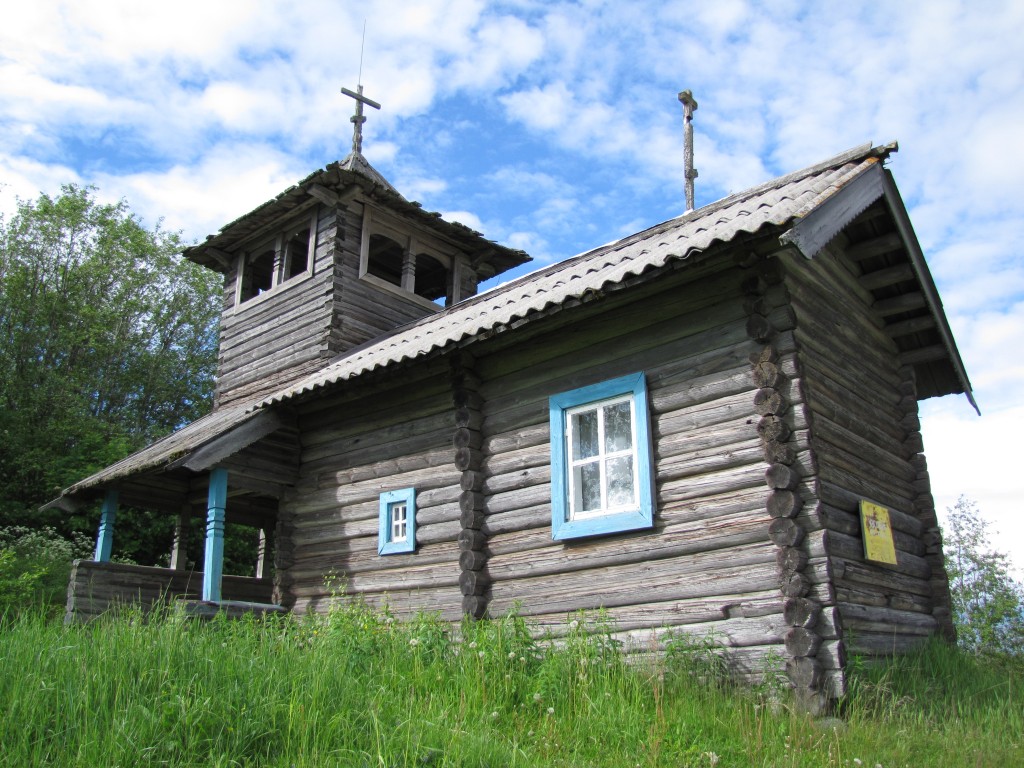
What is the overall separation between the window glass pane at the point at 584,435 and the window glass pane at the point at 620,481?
0.28 meters

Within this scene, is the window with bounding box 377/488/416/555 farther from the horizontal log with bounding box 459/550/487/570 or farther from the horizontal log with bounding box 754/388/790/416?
the horizontal log with bounding box 754/388/790/416

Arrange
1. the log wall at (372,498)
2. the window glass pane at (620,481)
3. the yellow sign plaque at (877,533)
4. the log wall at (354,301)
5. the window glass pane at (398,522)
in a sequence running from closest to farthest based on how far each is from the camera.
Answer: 1. the yellow sign plaque at (877,533)
2. the window glass pane at (620,481)
3. the log wall at (372,498)
4. the window glass pane at (398,522)
5. the log wall at (354,301)

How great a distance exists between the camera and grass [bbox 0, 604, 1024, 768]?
16.3ft

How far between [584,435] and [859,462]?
8.65 feet

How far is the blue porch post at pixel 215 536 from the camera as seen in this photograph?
10625mm

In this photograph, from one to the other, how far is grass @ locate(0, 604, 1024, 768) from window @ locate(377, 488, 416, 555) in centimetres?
276

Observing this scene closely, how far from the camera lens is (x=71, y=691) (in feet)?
16.7

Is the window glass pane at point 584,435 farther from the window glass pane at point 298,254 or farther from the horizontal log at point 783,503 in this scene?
the window glass pane at point 298,254

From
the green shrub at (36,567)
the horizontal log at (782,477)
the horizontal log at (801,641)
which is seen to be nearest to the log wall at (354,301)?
the green shrub at (36,567)

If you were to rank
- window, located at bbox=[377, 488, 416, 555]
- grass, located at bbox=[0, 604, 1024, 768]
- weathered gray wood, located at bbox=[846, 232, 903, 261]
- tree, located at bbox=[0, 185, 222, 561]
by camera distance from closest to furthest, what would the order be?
grass, located at bbox=[0, 604, 1024, 768] < weathered gray wood, located at bbox=[846, 232, 903, 261] < window, located at bbox=[377, 488, 416, 555] < tree, located at bbox=[0, 185, 222, 561]

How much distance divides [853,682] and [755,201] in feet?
15.3

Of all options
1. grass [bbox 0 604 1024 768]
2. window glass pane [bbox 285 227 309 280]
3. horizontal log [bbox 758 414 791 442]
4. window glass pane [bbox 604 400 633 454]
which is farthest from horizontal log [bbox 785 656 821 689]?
window glass pane [bbox 285 227 309 280]

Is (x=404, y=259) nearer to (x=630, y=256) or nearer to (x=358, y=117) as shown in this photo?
(x=358, y=117)

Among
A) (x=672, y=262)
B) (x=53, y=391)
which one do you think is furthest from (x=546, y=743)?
(x=53, y=391)
